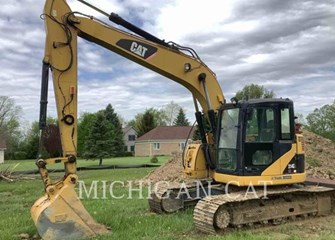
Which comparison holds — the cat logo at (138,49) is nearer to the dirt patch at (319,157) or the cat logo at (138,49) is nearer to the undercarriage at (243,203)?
the undercarriage at (243,203)

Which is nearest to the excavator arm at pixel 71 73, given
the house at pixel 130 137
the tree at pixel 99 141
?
the tree at pixel 99 141

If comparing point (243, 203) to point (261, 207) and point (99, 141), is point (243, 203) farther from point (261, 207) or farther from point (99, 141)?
point (99, 141)

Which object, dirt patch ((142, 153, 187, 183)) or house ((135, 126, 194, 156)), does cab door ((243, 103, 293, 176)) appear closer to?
dirt patch ((142, 153, 187, 183))

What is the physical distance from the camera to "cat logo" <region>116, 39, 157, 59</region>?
841 centimetres

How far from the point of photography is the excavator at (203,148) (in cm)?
752

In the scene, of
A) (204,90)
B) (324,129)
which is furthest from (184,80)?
(324,129)

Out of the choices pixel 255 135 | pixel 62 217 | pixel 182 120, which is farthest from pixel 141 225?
→ pixel 182 120

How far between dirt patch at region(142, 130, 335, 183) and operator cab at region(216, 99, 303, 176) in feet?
19.2

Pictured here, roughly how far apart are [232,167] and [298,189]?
57.5 inches

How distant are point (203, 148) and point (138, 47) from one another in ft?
8.69

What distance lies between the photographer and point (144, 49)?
8.65 m

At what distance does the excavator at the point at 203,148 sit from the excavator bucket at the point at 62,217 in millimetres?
16

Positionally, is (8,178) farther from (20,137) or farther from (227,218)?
(20,137)

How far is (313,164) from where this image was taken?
1538 cm
